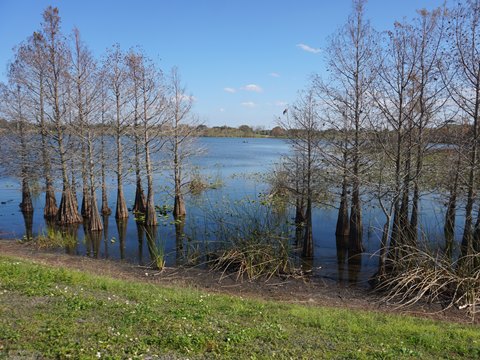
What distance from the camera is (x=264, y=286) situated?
39.7 feet

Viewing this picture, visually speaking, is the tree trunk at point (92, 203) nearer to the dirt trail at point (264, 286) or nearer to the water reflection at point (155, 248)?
the water reflection at point (155, 248)

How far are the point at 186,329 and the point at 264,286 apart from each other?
A: 6.46m

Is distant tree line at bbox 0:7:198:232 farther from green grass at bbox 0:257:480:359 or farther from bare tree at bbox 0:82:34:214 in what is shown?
green grass at bbox 0:257:480:359

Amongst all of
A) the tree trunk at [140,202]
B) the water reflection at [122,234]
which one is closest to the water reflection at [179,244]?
the water reflection at [122,234]

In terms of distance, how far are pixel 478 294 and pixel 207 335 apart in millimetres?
7849

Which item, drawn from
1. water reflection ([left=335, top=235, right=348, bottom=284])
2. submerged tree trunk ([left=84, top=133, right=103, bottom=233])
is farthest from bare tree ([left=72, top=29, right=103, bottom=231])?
water reflection ([left=335, top=235, right=348, bottom=284])

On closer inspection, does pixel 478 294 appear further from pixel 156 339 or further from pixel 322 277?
pixel 156 339

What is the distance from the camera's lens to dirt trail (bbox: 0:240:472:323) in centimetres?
1012

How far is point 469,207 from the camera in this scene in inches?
466

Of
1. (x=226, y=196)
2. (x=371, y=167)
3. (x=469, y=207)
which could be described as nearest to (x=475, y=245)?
(x=469, y=207)

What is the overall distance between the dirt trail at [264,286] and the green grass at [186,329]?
1721mm

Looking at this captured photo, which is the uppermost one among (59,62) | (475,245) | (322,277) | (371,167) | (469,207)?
(59,62)

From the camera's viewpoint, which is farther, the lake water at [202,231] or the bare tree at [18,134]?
the bare tree at [18,134]

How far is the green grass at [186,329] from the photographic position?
5.20 m
